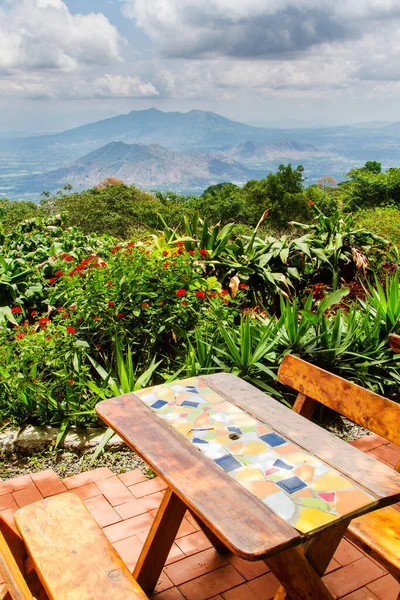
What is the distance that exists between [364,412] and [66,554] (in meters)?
1.25

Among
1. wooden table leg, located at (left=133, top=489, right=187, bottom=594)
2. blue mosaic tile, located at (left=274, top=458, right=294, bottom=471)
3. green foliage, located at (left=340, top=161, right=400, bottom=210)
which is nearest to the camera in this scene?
blue mosaic tile, located at (left=274, top=458, right=294, bottom=471)

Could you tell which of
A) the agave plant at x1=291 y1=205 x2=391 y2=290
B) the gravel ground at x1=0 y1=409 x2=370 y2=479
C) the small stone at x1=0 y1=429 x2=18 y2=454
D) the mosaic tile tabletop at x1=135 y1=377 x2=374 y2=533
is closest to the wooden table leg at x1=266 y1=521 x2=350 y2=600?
the mosaic tile tabletop at x1=135 y1=377 x2=374 y2=533

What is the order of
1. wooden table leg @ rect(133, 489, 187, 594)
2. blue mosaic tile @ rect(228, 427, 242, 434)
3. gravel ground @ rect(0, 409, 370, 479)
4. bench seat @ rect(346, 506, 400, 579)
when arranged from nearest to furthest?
1. bench seat @ rect(346, 506, 400, 579)
2. blue mosaic tile @ rect(228, 427, 242, 434)
3. wooden table leg @ rect(133, 489, 187, 594)
4. gravel ground @ rect(0, 409, 370, 479)

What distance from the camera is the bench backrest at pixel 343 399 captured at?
2.17m

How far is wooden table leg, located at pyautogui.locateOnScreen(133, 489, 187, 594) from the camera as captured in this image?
84.4 inches

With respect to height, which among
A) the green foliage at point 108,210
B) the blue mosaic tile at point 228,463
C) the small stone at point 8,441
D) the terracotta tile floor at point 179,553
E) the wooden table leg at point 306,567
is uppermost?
the blue mosaic tile at point 228,463

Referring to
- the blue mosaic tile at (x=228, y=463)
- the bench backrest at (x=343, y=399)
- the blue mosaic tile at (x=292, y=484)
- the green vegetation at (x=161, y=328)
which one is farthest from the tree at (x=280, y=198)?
the blue mosaic tile at (x=292, y=484)

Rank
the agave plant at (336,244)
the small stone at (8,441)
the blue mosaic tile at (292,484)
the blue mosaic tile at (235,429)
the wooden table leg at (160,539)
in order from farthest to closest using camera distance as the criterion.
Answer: the agave plant at (336,244), the small stone at (8,441), the wooden table leg at (160,539), the blue mosaic tile at (235,429), the blue mosaic tile at (292,484)

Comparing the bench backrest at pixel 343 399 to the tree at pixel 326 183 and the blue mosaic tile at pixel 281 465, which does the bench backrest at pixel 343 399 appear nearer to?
the blue mosaic tile at pixel 281 465

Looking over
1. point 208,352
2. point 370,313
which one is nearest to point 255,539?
point 208,352

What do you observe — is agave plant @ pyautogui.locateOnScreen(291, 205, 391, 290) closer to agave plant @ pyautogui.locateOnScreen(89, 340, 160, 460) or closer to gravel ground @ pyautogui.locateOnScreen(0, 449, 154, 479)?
agave plant @ pyautogui.locateOnScreen(89, 340, 160, 460)

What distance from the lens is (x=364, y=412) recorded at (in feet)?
7.41

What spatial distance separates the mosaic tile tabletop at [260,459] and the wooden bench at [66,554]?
430 millimetres

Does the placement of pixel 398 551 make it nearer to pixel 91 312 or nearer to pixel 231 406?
pixel 231 406
